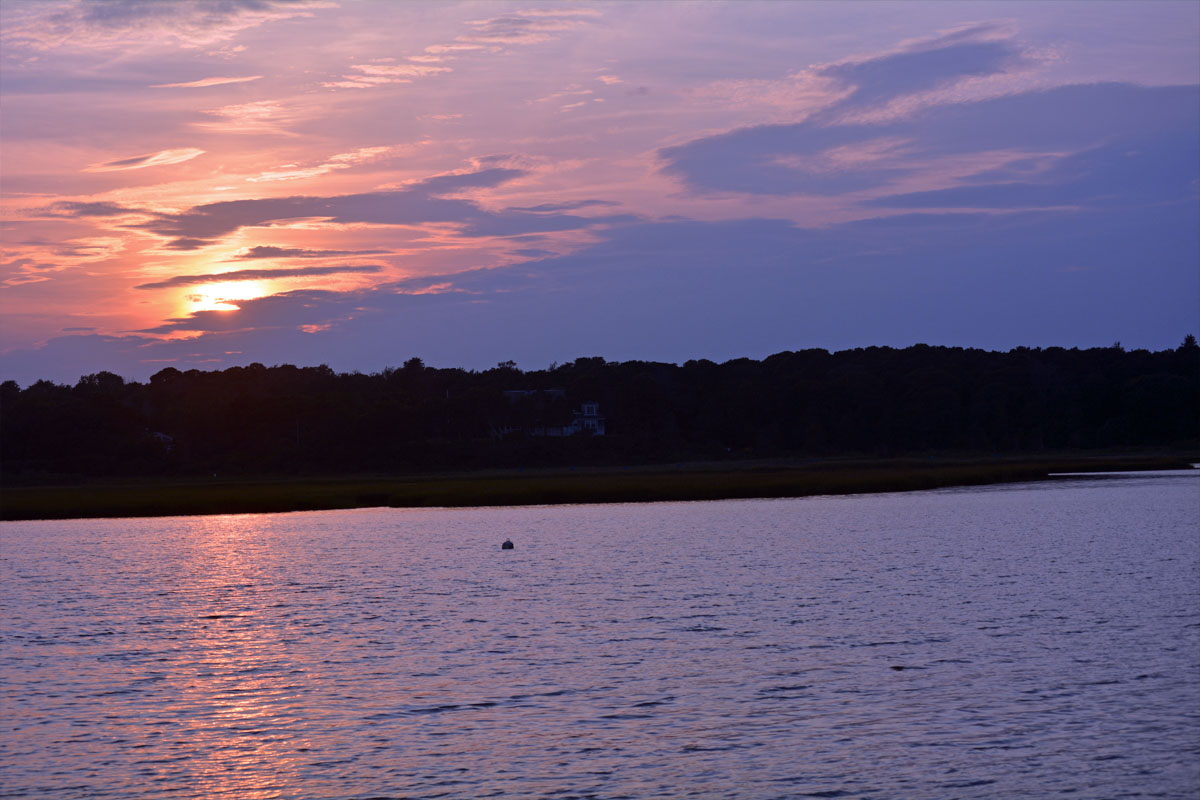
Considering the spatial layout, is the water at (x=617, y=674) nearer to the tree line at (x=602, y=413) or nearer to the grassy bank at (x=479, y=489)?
the grassy bank at (x=479, y=489)

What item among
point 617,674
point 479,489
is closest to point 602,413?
point 479,489

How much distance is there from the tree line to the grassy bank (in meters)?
12.4

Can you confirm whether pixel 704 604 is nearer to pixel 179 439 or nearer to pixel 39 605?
pixel 39 605

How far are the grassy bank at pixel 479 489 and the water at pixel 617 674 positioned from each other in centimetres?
3353

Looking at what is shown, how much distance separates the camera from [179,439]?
523ft

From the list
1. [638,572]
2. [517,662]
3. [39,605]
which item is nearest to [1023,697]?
[517,662]

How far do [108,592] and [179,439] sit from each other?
122 m

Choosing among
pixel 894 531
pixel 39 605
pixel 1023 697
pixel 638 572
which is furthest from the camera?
pixel 894 531

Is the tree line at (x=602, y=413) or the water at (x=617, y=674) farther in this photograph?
the tree line at (x=602, y=413)

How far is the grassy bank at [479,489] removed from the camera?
8800 cm

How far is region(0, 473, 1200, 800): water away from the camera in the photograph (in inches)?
720

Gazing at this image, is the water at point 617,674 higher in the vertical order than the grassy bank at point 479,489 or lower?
lower

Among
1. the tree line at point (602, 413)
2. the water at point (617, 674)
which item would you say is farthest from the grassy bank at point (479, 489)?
the water at point (617, 674)

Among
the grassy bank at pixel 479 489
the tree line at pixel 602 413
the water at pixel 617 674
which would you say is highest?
the tree line at pixel 602 413
